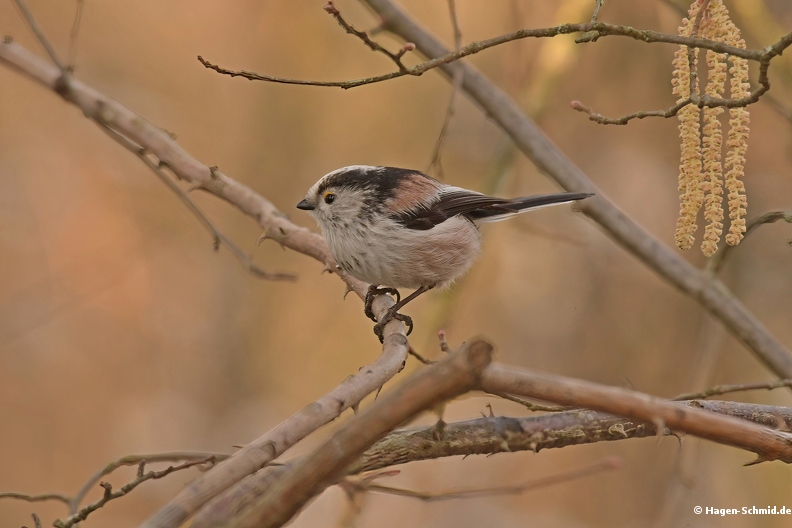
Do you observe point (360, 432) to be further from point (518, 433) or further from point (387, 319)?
point (387, 319)

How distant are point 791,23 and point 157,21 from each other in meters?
6.06

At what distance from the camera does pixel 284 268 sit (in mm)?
7715

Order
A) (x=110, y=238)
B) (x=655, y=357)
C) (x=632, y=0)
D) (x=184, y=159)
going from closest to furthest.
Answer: (x=184, y=159)
(x=632, y=0)
(x=655, y=357)
(x=110, y=238)

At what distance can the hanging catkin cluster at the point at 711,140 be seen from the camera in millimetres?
2184

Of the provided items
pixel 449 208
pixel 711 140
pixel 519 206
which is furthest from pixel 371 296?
pixel 711 140

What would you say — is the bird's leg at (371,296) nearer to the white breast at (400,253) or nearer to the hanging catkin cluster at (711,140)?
the white breast at (400,253)

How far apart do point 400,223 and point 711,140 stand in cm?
221

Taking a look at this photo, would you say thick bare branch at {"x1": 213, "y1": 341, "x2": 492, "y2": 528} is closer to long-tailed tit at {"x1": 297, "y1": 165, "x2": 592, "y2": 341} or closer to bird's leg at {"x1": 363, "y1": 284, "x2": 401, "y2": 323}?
long-tailed tit at {"x1": 297, "y1": 165, "x2": 592, "y2": 341}

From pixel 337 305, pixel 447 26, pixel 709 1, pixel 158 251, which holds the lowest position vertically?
pixel 709 1

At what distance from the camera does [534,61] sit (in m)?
5.86

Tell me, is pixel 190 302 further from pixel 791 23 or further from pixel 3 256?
pixel 791 23

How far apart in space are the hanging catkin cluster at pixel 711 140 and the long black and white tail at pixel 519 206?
6.00 feet

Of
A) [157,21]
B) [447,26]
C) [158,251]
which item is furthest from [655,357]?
[157,21]

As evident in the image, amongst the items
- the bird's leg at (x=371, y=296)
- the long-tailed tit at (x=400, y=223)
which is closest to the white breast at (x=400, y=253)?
the long-tailed tit at (x=400, y=223)
